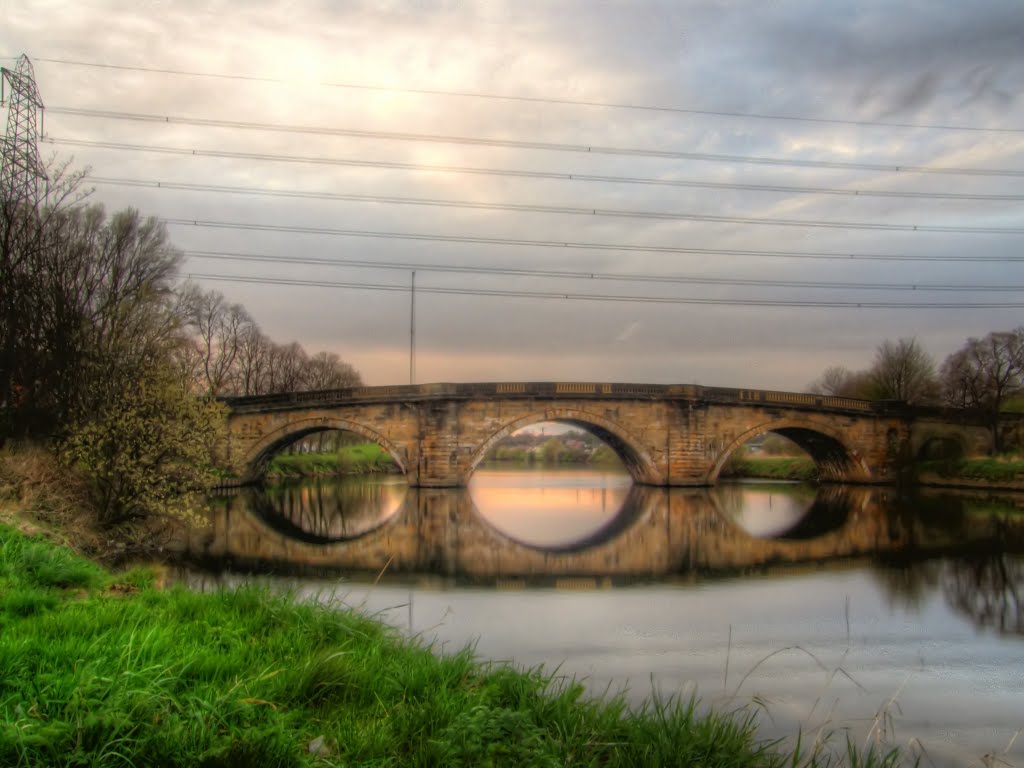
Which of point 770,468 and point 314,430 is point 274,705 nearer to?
point 314,430

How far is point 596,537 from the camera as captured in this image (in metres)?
20.0

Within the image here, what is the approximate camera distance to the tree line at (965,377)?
37031mm

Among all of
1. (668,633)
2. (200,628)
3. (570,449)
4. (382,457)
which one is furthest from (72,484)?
(570,449)

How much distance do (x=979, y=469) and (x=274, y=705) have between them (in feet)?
116

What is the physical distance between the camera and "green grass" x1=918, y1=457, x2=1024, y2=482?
31.0 m

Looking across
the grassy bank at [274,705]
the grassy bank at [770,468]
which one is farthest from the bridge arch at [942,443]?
the grassy bank at [274,705]

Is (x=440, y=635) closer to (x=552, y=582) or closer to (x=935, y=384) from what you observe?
(x=552, y=582)

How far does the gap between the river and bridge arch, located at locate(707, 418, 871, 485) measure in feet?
22.2

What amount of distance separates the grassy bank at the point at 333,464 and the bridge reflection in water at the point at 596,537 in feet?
40.0

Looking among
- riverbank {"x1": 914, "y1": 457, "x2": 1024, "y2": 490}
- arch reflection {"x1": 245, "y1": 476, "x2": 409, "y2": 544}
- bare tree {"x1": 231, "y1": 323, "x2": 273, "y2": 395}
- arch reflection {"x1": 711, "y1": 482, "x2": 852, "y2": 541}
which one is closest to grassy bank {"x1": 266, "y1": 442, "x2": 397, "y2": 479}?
arch reflection {"x1": 245, "y1": 476, "x2": 409, "y2": 544}

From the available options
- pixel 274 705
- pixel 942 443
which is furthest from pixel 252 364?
pixel 274 705

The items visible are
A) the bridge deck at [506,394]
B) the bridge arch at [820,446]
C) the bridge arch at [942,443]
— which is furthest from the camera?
the bridge arch at [942,443]

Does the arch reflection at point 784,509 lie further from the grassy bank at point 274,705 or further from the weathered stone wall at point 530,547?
the grassy bank at point 274,705

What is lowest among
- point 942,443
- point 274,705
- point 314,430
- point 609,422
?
point 274,705
